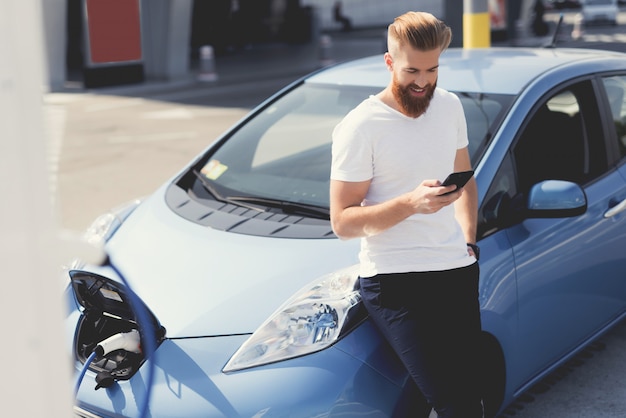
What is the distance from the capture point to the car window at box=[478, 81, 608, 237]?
342 cm

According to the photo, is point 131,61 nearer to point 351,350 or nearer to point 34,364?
point 351,350

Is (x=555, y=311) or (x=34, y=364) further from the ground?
(x=34, y=364)

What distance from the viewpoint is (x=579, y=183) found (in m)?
3.91

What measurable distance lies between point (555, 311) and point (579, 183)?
0.66 metres

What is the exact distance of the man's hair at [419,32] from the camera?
2500mm

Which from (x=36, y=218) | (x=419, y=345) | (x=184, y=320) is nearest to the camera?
(x=36, y=218)

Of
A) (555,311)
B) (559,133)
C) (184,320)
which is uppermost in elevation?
(559,133)

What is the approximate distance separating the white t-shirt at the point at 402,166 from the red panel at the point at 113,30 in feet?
51.2

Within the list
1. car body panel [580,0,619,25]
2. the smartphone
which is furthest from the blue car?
car body panel [580,0,619,25]

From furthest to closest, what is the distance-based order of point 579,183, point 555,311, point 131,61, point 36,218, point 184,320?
point 131,61, point 579,183, point 555,311, point 184,320, point 36,218

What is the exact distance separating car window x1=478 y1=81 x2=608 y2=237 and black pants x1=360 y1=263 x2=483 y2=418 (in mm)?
714

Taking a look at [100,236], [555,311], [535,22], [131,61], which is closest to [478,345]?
[555,311]

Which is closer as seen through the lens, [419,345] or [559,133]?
[419,345]

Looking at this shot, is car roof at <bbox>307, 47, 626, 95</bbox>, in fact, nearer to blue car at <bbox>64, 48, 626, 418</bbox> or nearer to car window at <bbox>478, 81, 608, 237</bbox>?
Result: blue car at <bbox>64, 48, 626, 418</bbox>
